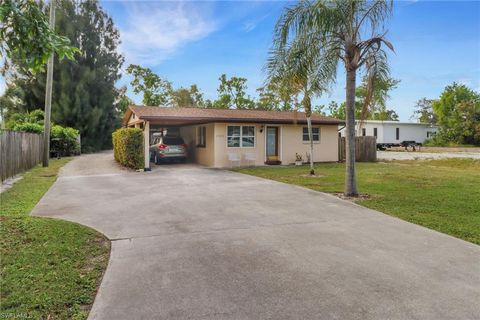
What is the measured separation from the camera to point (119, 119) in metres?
34.4

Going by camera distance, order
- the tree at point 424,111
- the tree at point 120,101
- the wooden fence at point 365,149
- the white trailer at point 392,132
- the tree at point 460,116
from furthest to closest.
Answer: the tree at point 424,111, the tree at point 460,116, the white trailer at point 392,132, the tree at point 120,101, the wooden fence at point 365,149

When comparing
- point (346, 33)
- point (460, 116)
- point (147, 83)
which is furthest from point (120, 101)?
point (460, 116)

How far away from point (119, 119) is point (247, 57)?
867 inches

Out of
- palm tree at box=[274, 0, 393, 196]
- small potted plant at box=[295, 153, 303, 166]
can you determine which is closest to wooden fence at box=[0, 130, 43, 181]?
palm tree at box=[274, 0, 393, 196]

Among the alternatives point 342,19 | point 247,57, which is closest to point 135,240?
point 342,19

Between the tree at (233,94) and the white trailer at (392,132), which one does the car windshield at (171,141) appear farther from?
the white trailer at (392,132)

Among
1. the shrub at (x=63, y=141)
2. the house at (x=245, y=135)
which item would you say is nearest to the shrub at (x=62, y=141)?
the shrub at (x=63, y=141)

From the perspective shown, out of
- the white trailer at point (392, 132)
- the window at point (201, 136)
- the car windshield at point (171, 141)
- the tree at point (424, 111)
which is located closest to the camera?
the car windshield at point (171, 141)

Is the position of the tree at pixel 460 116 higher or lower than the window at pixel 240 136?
higher

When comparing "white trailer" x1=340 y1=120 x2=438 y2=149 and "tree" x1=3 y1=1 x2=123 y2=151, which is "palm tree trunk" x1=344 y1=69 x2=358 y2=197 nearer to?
"tree" x1=3 y1=1 x2=123 y2=151

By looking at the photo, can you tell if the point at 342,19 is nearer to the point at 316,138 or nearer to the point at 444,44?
the point at 444,44

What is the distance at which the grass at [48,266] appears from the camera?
2.88m

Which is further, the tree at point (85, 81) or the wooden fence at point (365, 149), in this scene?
the tree at point (85, 81)

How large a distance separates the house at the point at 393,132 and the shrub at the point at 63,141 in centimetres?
2823
